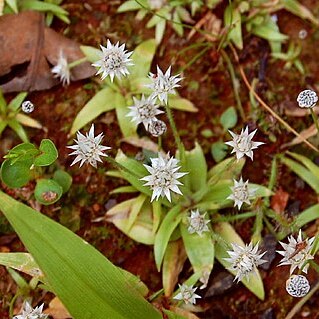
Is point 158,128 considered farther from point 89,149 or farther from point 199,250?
point 199,250

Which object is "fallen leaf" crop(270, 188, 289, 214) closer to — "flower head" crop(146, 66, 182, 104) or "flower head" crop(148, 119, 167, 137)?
"flower head" crop(148, 119, 167, 137)

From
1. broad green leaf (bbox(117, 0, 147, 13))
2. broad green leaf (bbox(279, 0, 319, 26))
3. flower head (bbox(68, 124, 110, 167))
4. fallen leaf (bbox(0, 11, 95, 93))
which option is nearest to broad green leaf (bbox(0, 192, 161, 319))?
flower head (bbox(68, 124, 110, 167))

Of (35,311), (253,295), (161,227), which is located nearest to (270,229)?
(253,295)

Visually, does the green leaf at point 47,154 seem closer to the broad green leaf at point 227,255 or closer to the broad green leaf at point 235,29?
the broad green leaf at point 227,255

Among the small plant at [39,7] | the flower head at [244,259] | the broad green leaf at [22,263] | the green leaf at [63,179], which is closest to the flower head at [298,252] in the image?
the flower head at [244,259]

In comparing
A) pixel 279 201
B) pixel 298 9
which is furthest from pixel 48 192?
pixel 298 9

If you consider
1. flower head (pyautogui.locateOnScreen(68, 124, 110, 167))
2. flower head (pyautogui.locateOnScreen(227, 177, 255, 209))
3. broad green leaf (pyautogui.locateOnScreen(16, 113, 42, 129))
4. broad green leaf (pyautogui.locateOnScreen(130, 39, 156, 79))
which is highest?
broad green leaf (pyautogui.locateOnScreen(130, 39, 156, 79))

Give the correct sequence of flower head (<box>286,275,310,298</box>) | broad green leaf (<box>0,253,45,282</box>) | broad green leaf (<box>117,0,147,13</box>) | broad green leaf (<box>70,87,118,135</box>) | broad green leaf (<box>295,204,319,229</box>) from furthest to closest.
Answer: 1. broad green leaf (<box>117,0,147,13</box>)
2. broad green leaf (<box>70,87,118,135</box>)
3. broad green leaf (<box>295,204,319,229</box>)
4. broad green leaf (<box>0,253,45,282</box>)
5. flower head (<box>286,275,310,298</box>)
